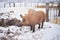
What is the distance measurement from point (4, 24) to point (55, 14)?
75 centimetres

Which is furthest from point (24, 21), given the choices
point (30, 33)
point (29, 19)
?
point (30, 33)

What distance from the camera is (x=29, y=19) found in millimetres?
1552

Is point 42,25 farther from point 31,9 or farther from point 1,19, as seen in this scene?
point 1,19

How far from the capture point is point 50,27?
1534 millimetres

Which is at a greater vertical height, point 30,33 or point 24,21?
point 24,21

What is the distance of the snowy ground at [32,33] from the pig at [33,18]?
0.21 feet

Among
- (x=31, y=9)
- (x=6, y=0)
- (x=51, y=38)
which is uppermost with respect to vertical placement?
(x=6, y=0)

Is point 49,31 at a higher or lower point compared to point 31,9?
lower

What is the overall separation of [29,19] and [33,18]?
0.06 metres

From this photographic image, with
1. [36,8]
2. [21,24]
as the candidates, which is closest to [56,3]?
[36,8]

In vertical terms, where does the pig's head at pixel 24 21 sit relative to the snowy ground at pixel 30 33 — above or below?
above

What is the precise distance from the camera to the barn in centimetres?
153

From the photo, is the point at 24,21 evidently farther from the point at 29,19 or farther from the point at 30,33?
the point at 30,33

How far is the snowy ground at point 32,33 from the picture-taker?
1507mm
